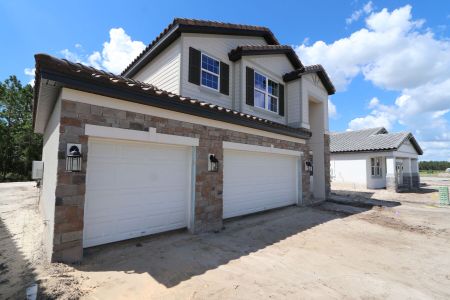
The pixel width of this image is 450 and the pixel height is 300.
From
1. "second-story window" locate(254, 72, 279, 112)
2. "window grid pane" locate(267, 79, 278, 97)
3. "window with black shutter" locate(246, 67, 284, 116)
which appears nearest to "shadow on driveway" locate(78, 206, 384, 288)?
"window with black shutter" locate(246, 67, 284, 116)

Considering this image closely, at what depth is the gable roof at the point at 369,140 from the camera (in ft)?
67.9

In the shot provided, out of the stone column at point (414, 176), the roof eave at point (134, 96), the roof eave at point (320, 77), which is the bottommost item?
the stone column at point (414, 176)

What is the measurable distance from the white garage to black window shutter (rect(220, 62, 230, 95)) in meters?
3.05

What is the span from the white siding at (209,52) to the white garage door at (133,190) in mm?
3197

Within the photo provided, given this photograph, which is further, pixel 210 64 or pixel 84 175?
pixel 210 64

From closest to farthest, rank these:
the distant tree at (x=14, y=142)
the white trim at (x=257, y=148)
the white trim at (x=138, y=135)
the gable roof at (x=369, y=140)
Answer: the white trim at (x=138, y=135), the white trim at (x=257, y=148), the gable roof at (x=369, y=140), the distant tree at (x=14, y=142)

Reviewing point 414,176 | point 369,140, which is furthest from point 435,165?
point 369,140

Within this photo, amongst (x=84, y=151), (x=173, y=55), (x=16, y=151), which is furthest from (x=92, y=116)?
(x=16, y=151)

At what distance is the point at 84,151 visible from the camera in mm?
4852

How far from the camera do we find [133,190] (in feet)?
19.1

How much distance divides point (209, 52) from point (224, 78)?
4.06 ft

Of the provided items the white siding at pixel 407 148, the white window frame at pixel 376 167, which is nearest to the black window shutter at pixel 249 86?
the white window frame at pixel 376 167

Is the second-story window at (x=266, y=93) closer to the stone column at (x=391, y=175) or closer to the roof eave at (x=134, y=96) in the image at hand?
the roof eave at (x=134, y=96)

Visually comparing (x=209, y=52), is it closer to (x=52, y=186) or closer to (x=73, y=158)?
(x=73, y=158)
